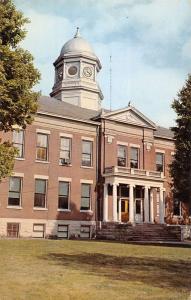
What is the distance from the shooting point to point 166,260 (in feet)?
52.6

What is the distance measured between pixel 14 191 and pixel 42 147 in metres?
4.32

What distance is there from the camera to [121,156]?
3881 centimetres

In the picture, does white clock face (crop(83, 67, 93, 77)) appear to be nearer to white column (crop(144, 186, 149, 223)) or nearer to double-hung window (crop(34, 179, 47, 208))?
white column (crop(144, 186, 149, 223))

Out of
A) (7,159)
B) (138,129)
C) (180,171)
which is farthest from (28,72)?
(138,129)

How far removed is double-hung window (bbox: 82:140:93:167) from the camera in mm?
36812

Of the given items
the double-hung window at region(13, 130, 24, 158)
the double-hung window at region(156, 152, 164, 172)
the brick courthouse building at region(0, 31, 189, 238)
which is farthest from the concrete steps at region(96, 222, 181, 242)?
the double-hung window at region(13, 130, 24, 158)

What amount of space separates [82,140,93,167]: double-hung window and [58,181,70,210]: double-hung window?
2.56 m

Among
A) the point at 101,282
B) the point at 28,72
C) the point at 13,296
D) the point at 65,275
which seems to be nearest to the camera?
the point at 13,296

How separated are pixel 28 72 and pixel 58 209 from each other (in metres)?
18.7

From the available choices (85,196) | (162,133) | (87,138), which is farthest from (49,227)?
(162,133)

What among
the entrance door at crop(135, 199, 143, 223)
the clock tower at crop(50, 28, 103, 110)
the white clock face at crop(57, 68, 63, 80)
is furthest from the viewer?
the white clock face at crop(57, 68, 63, 80)

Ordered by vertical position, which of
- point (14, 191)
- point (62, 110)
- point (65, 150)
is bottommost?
point (14, 191)

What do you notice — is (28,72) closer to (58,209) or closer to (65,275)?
(65,275)

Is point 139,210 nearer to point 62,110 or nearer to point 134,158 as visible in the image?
point 134,158
